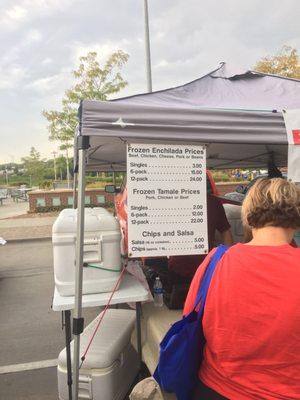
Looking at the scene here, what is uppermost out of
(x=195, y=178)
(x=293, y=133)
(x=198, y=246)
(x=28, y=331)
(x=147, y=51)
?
(x=147, y=51)

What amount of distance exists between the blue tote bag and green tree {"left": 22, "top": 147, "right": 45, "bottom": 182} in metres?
45.2

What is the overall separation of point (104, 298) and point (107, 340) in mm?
483

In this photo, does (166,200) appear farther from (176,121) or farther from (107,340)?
(107,340)

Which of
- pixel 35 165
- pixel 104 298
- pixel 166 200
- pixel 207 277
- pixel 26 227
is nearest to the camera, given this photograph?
pixel 207 277

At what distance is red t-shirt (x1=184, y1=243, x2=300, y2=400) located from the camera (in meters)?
1.52

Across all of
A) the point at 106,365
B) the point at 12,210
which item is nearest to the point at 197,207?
the point at 106,365

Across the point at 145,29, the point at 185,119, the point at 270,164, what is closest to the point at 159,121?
the point at 185,119

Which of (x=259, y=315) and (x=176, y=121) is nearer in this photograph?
(x=259, y=315)

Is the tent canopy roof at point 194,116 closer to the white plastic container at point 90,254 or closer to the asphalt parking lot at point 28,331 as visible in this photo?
the white plastic container at point 90,254

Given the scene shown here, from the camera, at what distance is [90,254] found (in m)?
2.96

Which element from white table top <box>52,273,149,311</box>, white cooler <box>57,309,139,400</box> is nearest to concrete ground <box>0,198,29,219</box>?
white cooler <box>57,309,139,400</box>

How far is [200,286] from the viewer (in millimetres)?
1693

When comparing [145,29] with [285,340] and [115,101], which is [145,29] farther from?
[285,340]

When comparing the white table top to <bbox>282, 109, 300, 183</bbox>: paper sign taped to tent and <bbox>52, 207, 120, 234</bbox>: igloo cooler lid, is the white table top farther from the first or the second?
<bbox>282, 109, 300, 183</bbox>: paper sign taped to tent
